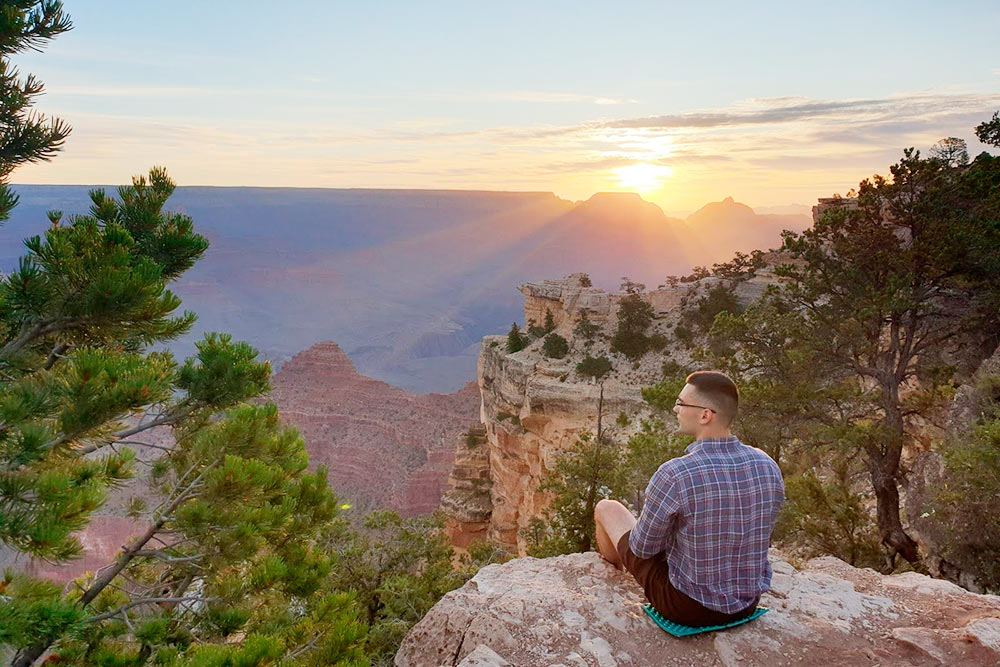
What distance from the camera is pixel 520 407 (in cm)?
2525

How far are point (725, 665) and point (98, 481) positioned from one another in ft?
12.3

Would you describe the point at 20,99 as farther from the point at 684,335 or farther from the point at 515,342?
the point at 515,342

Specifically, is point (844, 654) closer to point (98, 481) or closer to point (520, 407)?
point (98, 481)

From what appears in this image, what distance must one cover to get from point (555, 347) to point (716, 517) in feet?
74.0

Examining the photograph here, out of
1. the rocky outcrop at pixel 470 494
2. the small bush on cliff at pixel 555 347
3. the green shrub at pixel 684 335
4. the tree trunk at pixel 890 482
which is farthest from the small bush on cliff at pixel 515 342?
the tree trunk at pixel 890 482

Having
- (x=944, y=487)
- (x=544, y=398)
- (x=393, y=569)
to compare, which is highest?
(x=944, y=487)

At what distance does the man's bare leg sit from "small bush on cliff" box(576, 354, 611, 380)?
61.2 ft

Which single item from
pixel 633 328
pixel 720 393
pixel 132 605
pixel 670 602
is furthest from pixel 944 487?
pixel 633 328

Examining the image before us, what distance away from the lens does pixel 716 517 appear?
3.25 meters

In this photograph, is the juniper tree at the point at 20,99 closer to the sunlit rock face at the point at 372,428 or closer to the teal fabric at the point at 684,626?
the teal fabric at the point at 684,626

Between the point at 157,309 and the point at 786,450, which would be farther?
the point at 786,450

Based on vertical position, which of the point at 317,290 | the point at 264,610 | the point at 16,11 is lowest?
the point at 317,290

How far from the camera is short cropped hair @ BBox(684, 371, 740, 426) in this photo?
3.27 m

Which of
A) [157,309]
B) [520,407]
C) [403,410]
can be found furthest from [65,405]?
[403,410]
